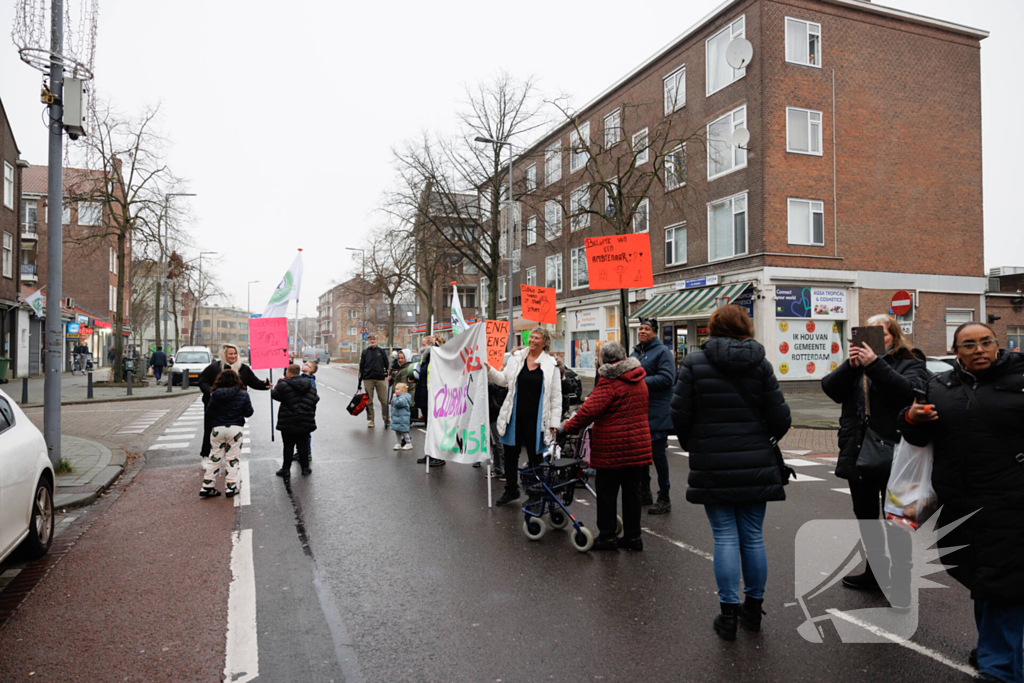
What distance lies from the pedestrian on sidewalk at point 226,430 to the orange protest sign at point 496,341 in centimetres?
343

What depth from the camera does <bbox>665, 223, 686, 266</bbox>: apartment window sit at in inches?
1116

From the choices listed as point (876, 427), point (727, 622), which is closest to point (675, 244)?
point (876, 427)

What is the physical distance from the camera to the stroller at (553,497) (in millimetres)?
5918

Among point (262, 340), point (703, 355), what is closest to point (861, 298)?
point (262, 340)

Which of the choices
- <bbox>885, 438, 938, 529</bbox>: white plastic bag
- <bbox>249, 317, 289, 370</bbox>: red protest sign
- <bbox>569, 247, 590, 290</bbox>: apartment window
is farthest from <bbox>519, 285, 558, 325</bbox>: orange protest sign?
<bbox>569, 247, 590, 290</bbox>: apartment window

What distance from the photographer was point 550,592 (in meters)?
4.87

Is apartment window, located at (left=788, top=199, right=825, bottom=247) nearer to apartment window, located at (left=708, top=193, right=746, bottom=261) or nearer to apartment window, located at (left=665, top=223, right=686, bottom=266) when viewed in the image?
apartment window, located at (left=708, top=193, right=746, bottom=261)

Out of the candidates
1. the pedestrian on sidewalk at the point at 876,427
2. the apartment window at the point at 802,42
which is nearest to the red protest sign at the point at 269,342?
the pedestrian on sidewalk at the point at 876,427

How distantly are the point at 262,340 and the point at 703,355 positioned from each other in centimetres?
942

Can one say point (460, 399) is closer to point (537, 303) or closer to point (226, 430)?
point (226, 430)

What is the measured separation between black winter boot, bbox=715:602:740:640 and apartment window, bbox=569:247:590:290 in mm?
32349

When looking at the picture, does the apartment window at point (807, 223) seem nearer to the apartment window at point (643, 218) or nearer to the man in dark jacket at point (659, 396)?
the apartment window at point (643, 218)

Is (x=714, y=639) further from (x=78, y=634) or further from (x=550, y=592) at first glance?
(x=78, y=634)

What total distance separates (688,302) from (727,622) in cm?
2357
